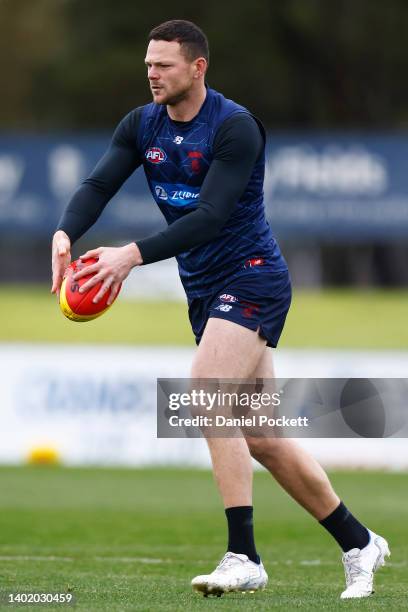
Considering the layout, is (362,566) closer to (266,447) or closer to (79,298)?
(266,447)

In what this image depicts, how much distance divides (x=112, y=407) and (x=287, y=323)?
11389 millimetres

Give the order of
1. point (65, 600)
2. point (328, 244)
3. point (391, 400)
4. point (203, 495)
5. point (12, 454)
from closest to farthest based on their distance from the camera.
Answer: point (65, 600)
point (203, 495)
point (391, 400)
point (12, 454)
point (328, 244)

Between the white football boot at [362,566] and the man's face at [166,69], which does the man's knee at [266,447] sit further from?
the man's face at [166,69]

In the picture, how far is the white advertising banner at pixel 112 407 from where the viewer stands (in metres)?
15.8

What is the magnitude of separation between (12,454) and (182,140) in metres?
10.4

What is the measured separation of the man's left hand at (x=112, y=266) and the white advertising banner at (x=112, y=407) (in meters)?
9.90

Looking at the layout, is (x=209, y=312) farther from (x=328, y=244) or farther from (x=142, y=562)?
(x=328, y=244)

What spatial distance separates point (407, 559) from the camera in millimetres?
8312

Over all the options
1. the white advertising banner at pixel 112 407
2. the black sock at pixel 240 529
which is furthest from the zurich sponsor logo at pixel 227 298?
the white advertising banner at pixel 112 407

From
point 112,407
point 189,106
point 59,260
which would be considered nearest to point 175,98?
point 189,106

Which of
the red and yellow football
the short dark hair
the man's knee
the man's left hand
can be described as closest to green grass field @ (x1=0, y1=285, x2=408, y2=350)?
the man's knee

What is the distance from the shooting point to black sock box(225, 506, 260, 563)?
619 centimetres

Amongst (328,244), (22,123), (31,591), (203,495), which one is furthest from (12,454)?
(22,123)

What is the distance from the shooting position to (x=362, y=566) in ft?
20.9
